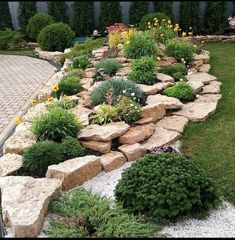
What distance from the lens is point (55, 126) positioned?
4680 millimetres

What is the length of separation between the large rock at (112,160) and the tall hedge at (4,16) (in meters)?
10.8

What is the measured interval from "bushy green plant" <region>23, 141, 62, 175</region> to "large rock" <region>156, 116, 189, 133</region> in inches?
63.7

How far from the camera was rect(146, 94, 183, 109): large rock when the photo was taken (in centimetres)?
567

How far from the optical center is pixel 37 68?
9859mm

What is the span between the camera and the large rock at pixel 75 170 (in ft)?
12.9

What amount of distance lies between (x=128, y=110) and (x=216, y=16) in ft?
Answer: 28.6

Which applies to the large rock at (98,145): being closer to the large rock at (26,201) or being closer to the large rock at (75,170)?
the large rock at (75,170)

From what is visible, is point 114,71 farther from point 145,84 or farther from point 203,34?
point 203,34

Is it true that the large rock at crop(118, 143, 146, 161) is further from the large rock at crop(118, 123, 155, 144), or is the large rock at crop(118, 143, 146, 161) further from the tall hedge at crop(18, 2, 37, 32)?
the tall hedge at crop(18, 2, 37, 32)

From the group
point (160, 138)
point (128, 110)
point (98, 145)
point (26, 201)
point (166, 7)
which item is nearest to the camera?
point (26, 201)

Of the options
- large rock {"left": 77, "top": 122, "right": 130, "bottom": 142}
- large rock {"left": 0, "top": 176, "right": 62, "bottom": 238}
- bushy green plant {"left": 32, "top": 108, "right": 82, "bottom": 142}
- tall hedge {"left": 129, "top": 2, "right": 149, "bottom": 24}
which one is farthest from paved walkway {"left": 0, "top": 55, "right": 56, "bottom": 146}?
tall hedge {"left": 129, "top": 2, "right": 149, "bottom": 24}

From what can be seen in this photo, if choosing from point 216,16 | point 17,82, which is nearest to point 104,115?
point 17,82

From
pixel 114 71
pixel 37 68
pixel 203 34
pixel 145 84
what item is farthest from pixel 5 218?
pixel 203 34

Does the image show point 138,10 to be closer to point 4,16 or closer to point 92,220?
point 4,16
